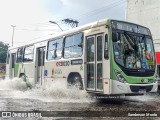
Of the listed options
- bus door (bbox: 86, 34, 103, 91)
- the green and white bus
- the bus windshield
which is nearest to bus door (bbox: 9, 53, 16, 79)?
the green and white bus

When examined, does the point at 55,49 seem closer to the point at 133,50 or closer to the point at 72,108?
the point at 133,50

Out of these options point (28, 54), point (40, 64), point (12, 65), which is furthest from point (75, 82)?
point (12, 65)

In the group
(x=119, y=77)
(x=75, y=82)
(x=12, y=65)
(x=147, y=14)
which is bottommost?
(x=75, y=82)

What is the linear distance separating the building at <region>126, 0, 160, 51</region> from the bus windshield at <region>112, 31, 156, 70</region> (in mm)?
23866

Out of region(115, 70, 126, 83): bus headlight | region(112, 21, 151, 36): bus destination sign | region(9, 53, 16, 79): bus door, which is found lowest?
region(115, 70, 126, 83): bus headlight

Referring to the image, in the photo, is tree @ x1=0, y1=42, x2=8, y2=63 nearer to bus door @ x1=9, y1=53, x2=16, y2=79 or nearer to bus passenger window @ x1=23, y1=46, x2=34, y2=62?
bus door @ x1=9, y1=53, x2=16, y2=79

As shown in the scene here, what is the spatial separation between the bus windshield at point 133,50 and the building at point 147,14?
940 inches

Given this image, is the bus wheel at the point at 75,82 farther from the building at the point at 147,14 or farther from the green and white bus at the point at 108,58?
the building at the point at 147,14

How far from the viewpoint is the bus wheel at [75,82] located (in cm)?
1316

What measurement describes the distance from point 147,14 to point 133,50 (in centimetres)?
2902

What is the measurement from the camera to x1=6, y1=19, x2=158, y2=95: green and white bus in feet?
38.1

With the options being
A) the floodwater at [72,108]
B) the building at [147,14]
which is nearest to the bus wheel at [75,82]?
the floodwater at [72,108]

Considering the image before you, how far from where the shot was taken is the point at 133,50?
12227mm

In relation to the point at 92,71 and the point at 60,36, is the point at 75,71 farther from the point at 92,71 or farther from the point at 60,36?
the point at 60,36
